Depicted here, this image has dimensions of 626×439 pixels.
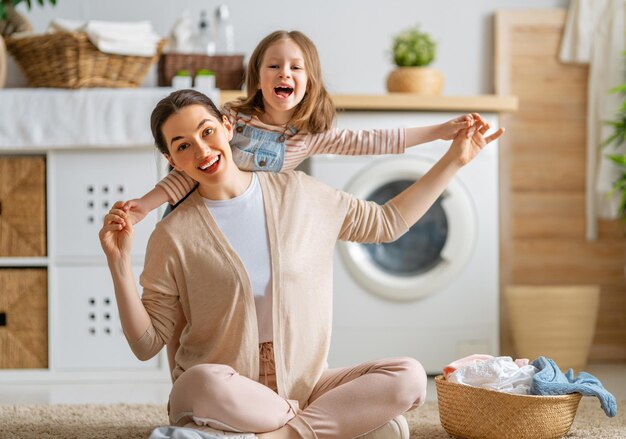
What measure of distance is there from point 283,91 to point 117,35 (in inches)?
47.1

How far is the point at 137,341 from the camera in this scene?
184 centimetres

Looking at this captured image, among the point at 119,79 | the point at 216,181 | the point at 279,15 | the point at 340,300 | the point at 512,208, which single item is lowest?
the point at 340,300

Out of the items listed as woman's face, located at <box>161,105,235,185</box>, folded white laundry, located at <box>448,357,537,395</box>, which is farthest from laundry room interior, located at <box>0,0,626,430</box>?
woman's face, located at <box>161,105,235,185</box>

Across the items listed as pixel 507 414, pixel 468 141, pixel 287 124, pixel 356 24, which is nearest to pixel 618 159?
pixel 356 24

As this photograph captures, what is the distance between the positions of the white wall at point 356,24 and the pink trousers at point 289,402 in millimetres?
1801

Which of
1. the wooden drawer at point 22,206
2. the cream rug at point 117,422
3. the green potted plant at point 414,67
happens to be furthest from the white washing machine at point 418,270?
the wooden drawer at point 22,206

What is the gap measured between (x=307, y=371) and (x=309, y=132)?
504 mm

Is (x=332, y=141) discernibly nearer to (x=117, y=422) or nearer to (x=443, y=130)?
(x=443, y=130)

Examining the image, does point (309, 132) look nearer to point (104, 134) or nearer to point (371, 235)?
point (371, 235)

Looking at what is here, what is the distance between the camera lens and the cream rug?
6.98ft

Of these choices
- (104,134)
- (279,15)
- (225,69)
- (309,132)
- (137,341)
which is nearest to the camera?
(137,341)

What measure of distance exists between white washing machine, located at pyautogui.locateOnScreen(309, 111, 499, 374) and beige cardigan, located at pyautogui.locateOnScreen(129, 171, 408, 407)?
1.11 m

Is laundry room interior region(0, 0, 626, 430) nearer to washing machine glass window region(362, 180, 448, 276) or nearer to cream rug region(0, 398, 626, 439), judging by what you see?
washing machine glass window region(362, 180, 448, 276)

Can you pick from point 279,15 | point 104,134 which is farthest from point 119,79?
point 279,15
